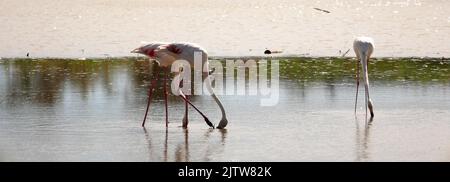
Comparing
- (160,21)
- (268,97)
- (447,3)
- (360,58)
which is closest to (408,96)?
(360,58)

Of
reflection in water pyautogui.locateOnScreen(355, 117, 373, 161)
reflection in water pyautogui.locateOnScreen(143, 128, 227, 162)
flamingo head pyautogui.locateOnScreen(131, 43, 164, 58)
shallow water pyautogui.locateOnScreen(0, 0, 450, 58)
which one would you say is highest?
flamingo head pyautogui.locateOnScreen(131, 43, 164, 58)

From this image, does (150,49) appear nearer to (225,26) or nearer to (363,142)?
(363,142)

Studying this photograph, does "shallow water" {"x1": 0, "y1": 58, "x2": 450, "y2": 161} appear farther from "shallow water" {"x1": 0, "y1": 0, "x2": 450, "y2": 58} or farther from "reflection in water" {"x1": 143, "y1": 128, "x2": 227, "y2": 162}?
"shallow water" {"x1": 0, "y1": 0, "x2": 450, "y2": 58}

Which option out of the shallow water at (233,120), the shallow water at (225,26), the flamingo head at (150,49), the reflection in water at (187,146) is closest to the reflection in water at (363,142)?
the shallow water at (233,120)

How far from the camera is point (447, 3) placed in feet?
126

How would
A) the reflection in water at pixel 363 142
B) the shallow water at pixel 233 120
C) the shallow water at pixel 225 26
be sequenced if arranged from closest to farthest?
the reflection in water at pixel 363 142 → the shallow water at pixel 233 120 → the shallow water at pixel 225 26

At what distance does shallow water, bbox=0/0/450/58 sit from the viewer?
20.2 m

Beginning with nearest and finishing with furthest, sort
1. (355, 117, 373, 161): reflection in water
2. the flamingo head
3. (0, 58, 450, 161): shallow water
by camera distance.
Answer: (355, 117, 373, 161): reflection in water
(0, 58, 450, 161): shallow water
the flamingo head

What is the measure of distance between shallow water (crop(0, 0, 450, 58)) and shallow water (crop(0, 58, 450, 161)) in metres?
4.06

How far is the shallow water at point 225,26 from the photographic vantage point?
20.2 meters

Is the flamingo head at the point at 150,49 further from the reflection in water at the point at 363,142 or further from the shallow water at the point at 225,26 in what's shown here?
the shallow water at the point at 225,26

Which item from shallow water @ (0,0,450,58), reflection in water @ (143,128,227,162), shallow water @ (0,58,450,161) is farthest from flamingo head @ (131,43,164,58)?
shallow water @ (0,0,450,58)

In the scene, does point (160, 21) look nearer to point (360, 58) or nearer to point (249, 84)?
point (249, 84)

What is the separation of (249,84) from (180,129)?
3.88 m
